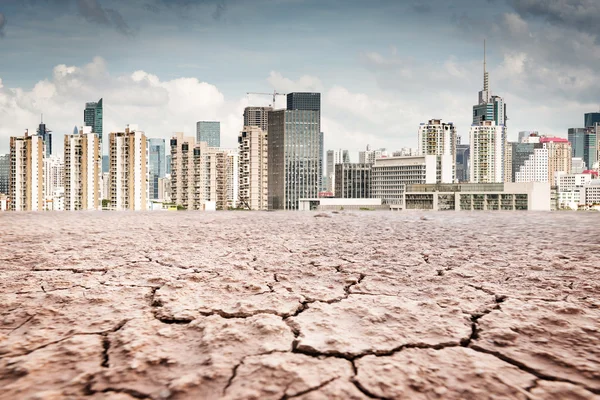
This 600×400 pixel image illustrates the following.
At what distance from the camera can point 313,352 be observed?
A: 1.30m

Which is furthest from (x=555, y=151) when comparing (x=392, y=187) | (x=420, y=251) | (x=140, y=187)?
(x=420, y=251)

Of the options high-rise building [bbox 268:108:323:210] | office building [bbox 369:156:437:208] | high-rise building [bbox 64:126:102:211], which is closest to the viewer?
high-rise building [bbox 64:126:102:211]

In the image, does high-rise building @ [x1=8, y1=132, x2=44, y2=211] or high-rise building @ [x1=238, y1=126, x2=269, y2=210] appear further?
high-rise building @ [x1=238, y1=126, x2=269, y2=210]

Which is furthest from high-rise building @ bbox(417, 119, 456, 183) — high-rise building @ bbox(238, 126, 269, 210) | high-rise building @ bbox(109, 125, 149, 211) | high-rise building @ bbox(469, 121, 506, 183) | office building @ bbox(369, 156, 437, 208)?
high-rise building @ bbox(109, 125, 149, 211)

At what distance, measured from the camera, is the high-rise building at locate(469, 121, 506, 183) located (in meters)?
124

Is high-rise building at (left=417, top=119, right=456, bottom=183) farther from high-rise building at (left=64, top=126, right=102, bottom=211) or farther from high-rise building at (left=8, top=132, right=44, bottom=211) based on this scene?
high-rise building at (left=8, top=132, right=44, bottom=211)

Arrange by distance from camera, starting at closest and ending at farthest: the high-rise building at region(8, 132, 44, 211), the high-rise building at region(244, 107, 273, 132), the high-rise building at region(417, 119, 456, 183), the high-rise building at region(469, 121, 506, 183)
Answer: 1. the high-rise building at region(8, 132, 44, 211)
2. the high-rise building at region(469, 121, 506, 183)
3. the high-rise building at region(417, 119, 456, 183)
4. the high-rise building at region(244, 107, 273, 132)

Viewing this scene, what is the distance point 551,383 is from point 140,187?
185 ft

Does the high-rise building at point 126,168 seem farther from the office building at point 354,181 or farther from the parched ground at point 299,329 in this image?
the office building at point 354,181

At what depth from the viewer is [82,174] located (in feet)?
178

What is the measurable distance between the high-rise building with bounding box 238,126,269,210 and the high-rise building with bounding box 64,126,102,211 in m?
30.0

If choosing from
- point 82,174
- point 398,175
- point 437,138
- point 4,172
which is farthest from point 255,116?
point 82,174

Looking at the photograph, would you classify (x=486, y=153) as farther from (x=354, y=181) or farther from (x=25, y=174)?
(x=25, y=174)

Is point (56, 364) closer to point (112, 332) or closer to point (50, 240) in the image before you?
point (112, 332)
